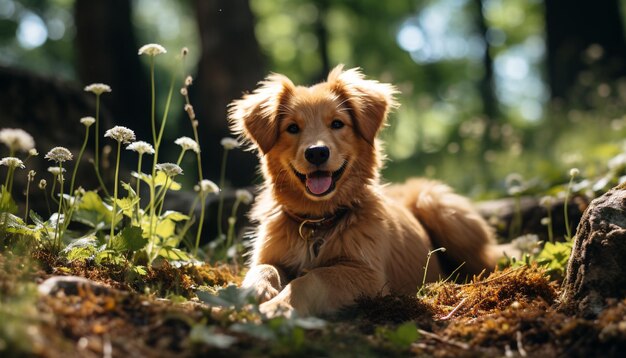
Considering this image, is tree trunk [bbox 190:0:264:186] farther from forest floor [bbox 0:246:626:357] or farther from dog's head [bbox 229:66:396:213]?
forest floor [bbox 0:246:626:357]

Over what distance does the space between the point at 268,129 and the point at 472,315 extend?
1998 mm

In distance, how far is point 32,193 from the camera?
17.1 feet

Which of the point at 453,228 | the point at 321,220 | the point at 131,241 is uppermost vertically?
the point at 131,241

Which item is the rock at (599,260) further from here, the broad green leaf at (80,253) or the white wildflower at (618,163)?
the broad green leaf at (80,253)

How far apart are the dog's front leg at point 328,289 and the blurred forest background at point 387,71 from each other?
1.69m

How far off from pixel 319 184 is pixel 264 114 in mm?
767

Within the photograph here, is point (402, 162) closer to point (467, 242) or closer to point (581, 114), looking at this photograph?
point (581, 114)

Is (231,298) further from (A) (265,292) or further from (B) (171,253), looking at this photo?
(B) (171,253)

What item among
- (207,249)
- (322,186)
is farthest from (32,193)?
(322,186)

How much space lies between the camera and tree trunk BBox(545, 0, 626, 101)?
36.7 feet

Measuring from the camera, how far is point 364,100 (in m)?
4.58

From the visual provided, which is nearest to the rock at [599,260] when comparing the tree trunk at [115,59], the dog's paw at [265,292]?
the dog's paw at [265,292]

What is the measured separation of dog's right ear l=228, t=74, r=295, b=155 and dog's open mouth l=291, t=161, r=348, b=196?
47cm

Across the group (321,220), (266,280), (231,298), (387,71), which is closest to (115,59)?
(387,71)
